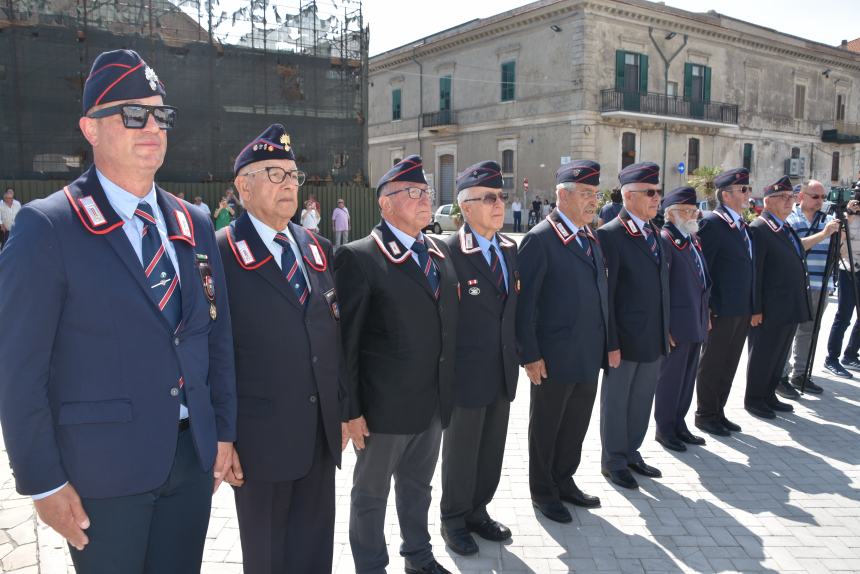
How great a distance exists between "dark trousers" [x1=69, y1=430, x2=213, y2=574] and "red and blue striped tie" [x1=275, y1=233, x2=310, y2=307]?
72 centimetres

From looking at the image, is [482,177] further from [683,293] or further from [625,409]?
[683,293]

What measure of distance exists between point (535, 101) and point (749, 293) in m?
25.0

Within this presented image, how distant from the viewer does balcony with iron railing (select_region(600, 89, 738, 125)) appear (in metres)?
27.4

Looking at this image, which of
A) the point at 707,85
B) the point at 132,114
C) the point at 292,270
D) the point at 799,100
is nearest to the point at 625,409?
the point at 292,270

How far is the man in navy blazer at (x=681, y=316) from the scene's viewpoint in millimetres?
4957

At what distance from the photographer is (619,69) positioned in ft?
91.3

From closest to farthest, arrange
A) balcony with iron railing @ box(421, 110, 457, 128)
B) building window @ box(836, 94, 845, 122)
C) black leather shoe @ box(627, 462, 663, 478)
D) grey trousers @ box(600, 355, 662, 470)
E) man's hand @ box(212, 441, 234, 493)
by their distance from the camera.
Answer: man's hand @ box(212, 441, 234, 493) → grey trousers @ box(600, 355, 662, 470) → black leather shoe @ box(627, 462, 663, 478) → balcony with iron railing @ box(421, 110, 457, 128) → building window @ box(836, 94, 845, 122)

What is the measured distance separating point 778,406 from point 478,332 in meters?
4.12

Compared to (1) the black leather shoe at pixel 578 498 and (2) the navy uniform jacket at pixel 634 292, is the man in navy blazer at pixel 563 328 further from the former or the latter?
(2) the navy uniform jacket at pixel 634 292

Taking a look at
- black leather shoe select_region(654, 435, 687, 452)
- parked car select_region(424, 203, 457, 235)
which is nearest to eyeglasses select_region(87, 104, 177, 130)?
black leather shoe select_region(654, 435, 687, 452)

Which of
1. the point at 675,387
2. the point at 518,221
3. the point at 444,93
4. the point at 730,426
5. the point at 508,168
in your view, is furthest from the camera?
the point at 444,93

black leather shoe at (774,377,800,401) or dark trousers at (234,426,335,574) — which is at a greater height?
dark trousers at (234,426,335,574)

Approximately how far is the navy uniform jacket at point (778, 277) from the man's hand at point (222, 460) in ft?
16.4

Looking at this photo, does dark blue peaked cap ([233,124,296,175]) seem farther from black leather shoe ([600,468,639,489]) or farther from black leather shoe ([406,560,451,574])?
black leather shoe ([600,468,639,489])
